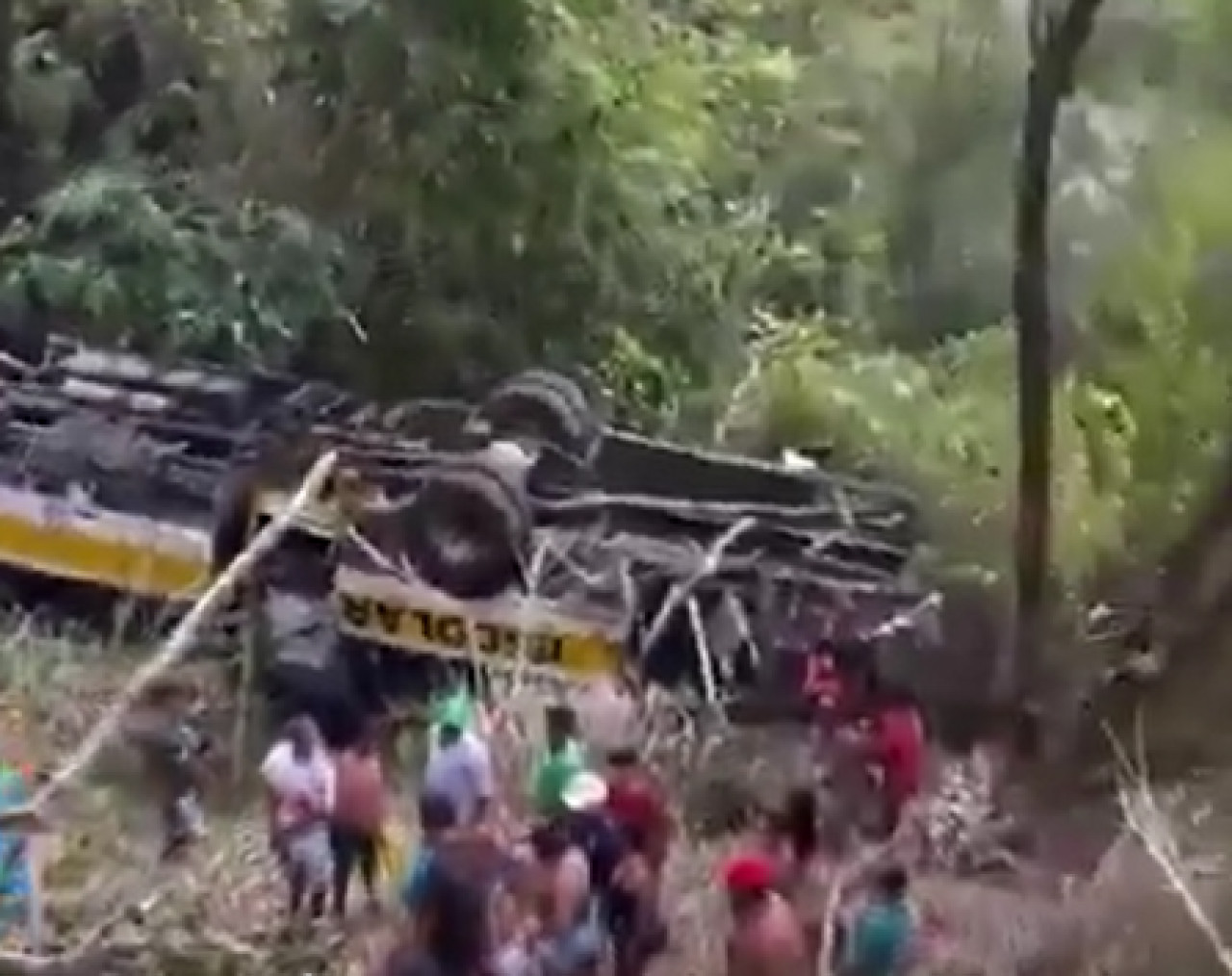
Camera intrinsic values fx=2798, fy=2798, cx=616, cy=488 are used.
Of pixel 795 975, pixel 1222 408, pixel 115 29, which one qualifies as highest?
pixel 115 29

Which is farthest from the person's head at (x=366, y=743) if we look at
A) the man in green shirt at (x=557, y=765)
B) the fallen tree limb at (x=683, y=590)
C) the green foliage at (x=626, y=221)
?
the green foliage at (x=626, y=221)

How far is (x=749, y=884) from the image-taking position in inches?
253

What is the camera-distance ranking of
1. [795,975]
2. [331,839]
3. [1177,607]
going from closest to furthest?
[795,975]
[331,839]
[1177,607]

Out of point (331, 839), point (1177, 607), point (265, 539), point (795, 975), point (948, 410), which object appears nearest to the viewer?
point (795, 975)

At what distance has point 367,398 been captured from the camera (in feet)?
36.6

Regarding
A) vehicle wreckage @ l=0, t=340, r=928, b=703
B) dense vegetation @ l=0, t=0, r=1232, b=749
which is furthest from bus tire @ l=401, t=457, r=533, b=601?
dense vegetation @ l=0, t=0, r=1232, b=749

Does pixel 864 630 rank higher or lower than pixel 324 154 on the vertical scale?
lower

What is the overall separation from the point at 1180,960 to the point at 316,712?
2.75 meters

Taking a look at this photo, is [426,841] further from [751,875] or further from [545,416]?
[545,416]

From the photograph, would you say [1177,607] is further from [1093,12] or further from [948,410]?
[948,410]

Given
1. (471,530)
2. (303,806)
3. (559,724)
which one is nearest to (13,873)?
(303,806)

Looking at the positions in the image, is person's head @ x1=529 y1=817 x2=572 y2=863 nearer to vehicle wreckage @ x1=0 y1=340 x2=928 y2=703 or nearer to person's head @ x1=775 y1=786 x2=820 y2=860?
person's head @ x1=775 y1=786 x2=820 y2=860

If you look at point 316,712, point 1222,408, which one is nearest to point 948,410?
point 1222,408

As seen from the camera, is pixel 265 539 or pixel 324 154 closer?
pixel 265 539
